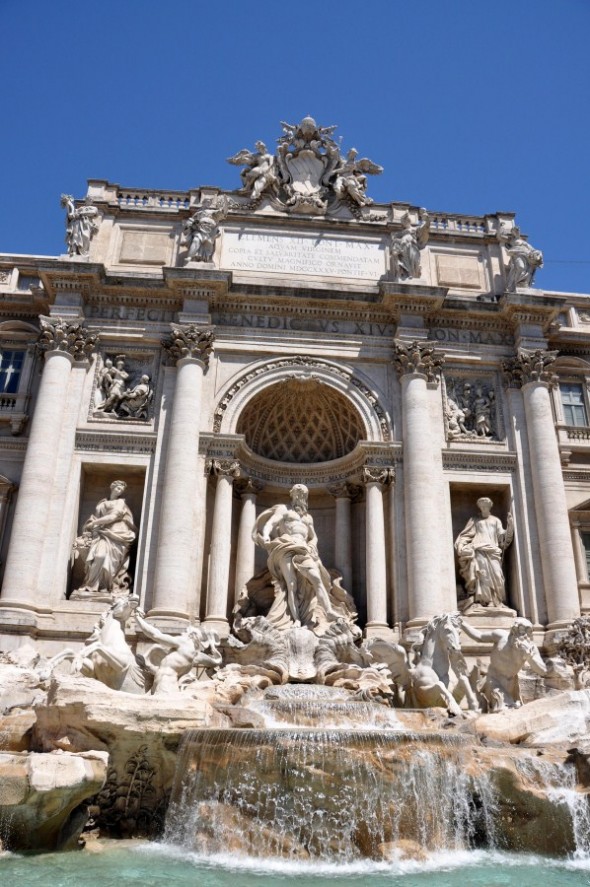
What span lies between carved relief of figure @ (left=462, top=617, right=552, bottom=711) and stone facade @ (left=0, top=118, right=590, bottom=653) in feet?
8.22

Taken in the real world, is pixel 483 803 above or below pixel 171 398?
below

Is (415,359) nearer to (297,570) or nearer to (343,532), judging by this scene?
(343,532)

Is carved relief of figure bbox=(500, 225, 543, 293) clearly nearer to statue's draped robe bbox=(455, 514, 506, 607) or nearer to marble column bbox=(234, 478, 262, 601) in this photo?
statue's draped robe bbox=(455, 514, 506, 607)

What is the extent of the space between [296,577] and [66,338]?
348 inches

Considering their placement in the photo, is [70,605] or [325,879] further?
[70,605]

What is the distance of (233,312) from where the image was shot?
20.9 metres

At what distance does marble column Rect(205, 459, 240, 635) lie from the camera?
57.8ft

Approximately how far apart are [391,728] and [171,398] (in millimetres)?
10625

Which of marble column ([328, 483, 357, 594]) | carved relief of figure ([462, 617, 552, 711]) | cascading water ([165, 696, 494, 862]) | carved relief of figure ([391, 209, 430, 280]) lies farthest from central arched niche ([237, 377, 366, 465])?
cascading water ([165, 696, 494, 862])

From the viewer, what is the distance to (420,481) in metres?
18.8

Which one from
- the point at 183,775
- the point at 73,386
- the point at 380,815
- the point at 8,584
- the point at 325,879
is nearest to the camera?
the point at 325,879

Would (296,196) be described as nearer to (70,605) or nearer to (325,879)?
(70,605)

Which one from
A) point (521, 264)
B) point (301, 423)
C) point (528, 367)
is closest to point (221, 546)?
point (301, 423)

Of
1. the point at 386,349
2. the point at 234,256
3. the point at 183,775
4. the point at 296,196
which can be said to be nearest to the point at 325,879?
the point at 183,775
